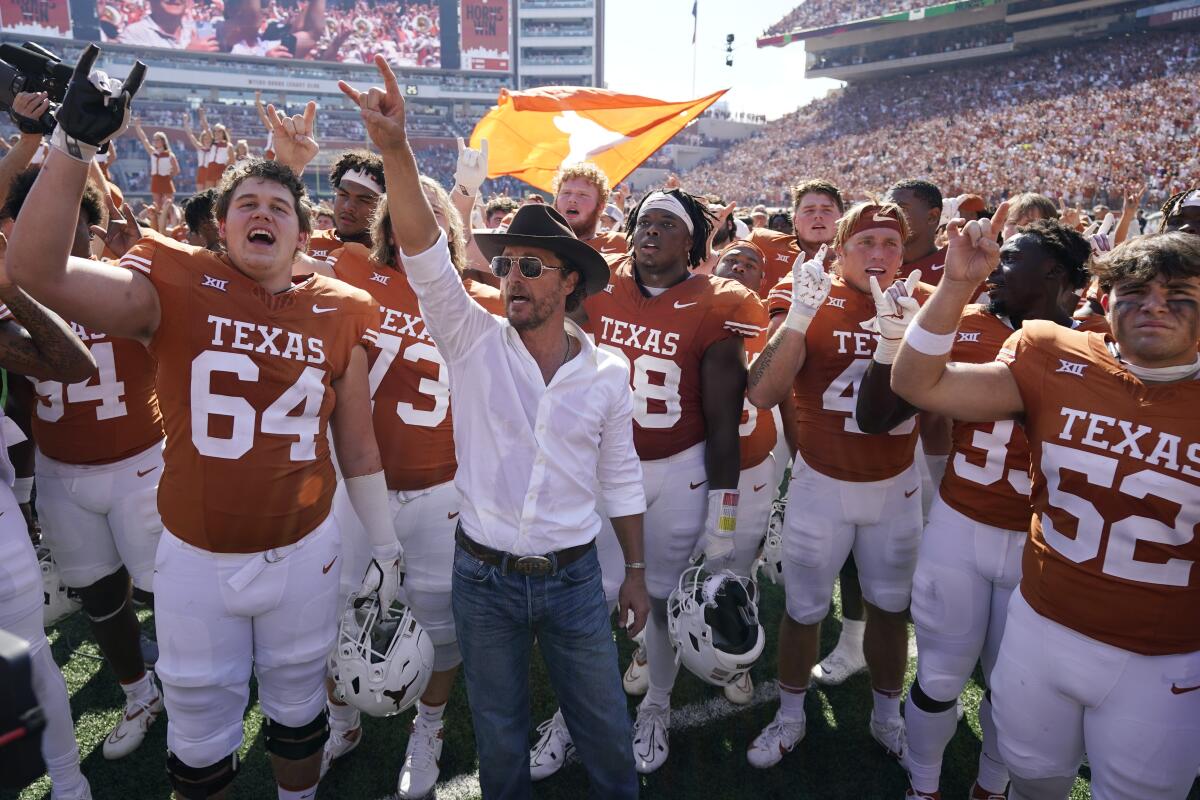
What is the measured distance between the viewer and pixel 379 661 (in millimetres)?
2756

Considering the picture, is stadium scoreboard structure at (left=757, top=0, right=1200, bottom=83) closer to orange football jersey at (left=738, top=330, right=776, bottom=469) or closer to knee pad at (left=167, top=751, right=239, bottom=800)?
orange football jersey at (left=738, top=330, right=776, bottom=469)

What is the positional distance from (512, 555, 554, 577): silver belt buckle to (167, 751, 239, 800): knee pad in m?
1.27

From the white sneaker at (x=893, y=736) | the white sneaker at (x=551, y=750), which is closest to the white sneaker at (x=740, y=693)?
the white sneaker at (x=893, y=736)

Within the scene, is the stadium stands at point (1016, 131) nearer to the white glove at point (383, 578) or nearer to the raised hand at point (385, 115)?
the white glove at point (383, 578)

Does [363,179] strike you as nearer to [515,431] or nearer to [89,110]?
[89,110]

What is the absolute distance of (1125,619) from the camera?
2.33 meters

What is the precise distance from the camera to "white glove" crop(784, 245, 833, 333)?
3.07 meters

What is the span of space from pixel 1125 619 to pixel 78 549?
4187 mm

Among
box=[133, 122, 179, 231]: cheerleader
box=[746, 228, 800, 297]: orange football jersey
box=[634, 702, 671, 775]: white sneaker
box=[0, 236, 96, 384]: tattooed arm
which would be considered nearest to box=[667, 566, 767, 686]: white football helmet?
box=[634, 702, 671, 775]: white sneaker

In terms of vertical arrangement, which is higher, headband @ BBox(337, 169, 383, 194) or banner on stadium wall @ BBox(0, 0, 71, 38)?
banner on stadium wall @ BBox(0, 0, 71, 38)

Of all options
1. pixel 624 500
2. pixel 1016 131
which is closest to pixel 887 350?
pixel 624 500

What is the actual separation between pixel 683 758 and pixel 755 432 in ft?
5.48

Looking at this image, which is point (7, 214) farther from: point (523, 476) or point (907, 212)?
point (907, 212)

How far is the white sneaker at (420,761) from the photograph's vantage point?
3.29 m
